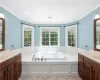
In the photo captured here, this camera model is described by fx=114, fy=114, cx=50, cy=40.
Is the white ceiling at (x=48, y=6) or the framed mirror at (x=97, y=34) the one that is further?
the framed mirror at (x=97, y=34)

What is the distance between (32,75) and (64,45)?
9.54 ft

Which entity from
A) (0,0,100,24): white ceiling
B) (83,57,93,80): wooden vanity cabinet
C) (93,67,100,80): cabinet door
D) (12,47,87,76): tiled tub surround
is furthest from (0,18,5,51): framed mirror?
(93,67,100,80): cabinet door

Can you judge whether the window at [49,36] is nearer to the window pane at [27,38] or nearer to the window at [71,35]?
the window at [71,35]

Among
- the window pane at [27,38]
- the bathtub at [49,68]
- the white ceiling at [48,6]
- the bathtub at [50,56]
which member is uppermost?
the white ceiling at [48,6]

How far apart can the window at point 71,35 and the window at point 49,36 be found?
23.4 inches

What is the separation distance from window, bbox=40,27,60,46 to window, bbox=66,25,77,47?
1.95 feet

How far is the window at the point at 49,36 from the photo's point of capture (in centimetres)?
649

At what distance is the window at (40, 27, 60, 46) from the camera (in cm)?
649

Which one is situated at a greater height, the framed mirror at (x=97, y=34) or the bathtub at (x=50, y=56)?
the framed mirror at (x=97, y=34)

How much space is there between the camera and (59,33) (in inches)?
252

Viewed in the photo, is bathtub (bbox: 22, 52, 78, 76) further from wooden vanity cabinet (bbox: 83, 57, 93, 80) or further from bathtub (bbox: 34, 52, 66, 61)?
wooden vanity cabinet (bbox: 83, 57, 93, 80)

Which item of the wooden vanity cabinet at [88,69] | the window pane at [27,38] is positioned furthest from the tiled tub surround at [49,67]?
the window pane at [27,38]

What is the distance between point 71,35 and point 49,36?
1280 millimetres

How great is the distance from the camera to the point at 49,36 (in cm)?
656
